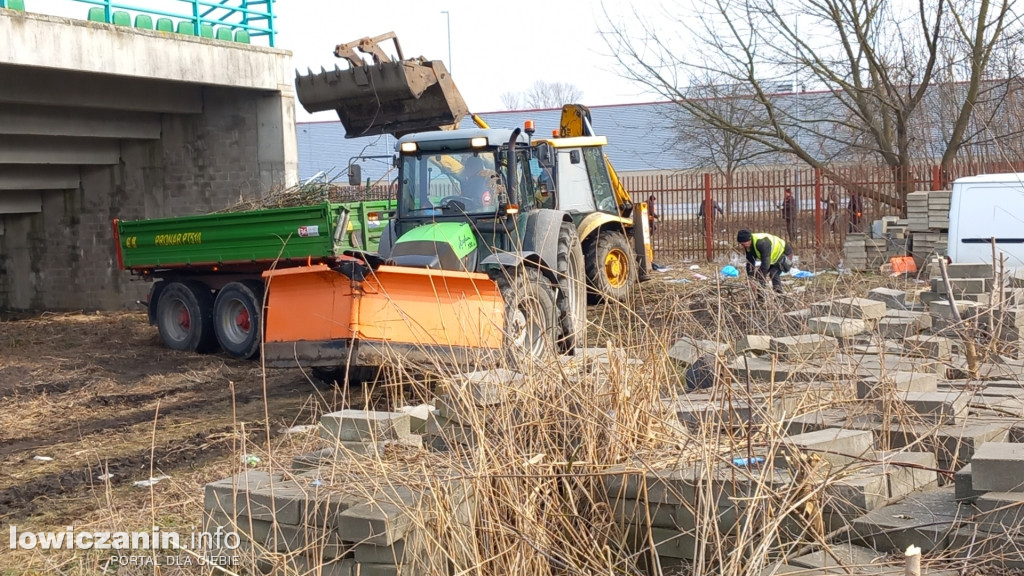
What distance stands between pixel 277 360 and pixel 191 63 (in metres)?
8.22

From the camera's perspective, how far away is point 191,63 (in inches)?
598

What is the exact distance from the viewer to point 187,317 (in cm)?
1254

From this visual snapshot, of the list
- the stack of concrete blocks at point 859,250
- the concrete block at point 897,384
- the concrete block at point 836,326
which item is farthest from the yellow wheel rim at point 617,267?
the concrete block at point 897,384

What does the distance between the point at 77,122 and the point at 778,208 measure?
12.6m

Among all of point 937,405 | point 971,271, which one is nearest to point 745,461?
point 937,405

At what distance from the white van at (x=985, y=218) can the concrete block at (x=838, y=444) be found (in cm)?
840

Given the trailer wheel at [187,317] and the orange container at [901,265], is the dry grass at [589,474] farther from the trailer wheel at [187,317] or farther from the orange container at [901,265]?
the orange container at [901,265]

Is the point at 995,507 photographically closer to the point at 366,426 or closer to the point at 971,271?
the point at 366,426

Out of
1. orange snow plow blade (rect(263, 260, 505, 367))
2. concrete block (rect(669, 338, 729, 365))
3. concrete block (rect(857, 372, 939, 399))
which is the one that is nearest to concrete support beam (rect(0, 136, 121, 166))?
orange snow plow blade (rect(263, 260, 505, 367))

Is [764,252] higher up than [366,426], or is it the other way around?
[764,252]

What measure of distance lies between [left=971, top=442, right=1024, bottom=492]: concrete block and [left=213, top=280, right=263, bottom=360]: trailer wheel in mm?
8761

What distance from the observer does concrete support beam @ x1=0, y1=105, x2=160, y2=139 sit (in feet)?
48.3

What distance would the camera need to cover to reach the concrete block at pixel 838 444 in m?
4.06

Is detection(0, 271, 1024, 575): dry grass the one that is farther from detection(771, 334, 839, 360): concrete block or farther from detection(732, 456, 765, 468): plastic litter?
detection(771, 334, 839, 360): concrete block
